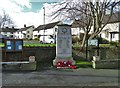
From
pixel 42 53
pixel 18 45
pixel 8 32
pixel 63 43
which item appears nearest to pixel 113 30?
pixel 42 53

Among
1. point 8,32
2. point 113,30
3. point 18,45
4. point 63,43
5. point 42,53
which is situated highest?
point 8,32

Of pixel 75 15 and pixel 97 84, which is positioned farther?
pixel 75 15

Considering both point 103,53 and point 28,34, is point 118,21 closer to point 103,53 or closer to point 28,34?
point 103,53

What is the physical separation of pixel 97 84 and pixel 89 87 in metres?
0.70

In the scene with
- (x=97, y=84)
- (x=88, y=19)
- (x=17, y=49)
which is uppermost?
(x=88, y=19)

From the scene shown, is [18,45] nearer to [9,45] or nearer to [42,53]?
[9,45]

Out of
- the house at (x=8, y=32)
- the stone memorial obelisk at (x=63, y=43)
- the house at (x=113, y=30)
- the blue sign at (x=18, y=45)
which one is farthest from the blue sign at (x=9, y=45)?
the house at (x=8, y=32)

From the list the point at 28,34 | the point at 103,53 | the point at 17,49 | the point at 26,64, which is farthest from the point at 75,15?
the point at 28,34

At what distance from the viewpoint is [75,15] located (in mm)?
19703

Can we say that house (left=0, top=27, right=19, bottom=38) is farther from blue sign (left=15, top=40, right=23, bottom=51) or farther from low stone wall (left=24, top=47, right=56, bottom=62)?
blue sign (left=15, top=40, right=23, bottom=51)

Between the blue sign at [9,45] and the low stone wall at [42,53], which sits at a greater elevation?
the blue sign at [9,45]

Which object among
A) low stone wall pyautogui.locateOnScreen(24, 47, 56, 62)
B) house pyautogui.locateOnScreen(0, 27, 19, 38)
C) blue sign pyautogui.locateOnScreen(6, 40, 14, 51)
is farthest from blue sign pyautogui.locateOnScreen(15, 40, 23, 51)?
house pyautogui.locateOnScreen(0, 27, 19, 38)

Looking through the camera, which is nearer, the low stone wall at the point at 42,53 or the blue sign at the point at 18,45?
the blue sign at the point at 18,45

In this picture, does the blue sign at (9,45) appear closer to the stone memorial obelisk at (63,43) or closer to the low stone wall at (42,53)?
the low stone wall at (42,53)
